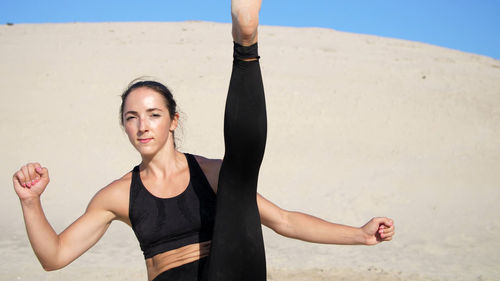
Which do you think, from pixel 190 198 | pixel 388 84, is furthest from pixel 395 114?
pixel 190 198

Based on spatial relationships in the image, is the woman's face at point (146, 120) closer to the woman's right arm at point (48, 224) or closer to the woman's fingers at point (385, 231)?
the woman's right arm at point (48, 224)

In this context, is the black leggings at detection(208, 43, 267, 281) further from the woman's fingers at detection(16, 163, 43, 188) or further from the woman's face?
the woman's fingers at detection(16, 163, 43, 188)

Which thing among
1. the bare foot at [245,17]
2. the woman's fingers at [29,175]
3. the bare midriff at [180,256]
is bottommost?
the bare midriff at [180,256]

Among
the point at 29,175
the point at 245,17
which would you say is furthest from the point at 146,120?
the point at 245,17

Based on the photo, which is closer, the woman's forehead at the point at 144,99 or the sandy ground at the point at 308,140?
the woman's forehead at the point at 144,99

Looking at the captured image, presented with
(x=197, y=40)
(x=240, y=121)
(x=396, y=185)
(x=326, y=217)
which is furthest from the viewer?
(x=197, y=40)

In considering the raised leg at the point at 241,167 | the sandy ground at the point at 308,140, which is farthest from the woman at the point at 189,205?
the sandy ground at the point at 308,140

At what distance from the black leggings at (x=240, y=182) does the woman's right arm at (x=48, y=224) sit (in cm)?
45

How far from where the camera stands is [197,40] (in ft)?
79.6

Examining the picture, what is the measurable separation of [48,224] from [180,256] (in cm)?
55

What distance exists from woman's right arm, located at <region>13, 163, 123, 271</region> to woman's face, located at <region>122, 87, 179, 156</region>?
0.83ft

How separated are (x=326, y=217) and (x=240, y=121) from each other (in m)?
7.82

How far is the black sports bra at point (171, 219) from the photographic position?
211 cm

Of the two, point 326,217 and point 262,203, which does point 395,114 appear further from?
Result: point 262,203
